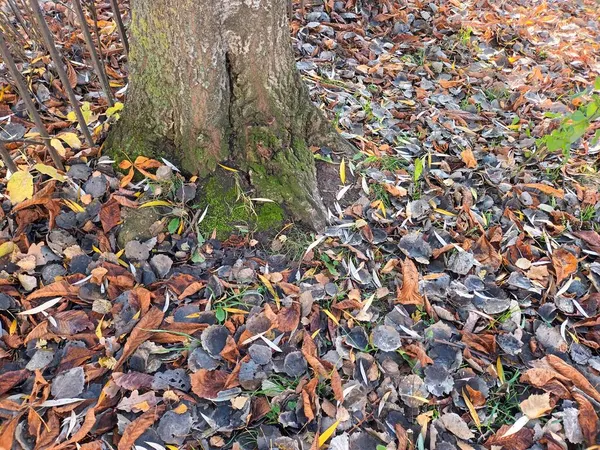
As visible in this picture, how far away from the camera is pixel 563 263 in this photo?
200 centimetres

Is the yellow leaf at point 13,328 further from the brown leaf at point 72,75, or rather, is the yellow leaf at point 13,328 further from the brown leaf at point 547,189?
the brown leaf at point 547,189

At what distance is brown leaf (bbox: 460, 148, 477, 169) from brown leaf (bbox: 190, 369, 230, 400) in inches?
62.6

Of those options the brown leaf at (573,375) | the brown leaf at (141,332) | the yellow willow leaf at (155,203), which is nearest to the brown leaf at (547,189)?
the brown leaf at (573,375)

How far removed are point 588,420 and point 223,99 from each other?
1.73m

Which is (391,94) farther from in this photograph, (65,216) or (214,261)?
(65,216)

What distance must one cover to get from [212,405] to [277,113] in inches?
47.0

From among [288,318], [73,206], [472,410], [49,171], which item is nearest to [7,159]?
[49,171]

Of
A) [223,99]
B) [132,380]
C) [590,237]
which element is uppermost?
[223,99]

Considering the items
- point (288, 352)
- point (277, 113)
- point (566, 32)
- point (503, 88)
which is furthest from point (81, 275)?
point (566, 32)

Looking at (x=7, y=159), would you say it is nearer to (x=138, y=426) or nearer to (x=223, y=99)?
(x=223, y=99)

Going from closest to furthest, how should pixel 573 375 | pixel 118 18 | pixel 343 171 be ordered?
pixel 573 375, pixel 118 18, pixel 343 171

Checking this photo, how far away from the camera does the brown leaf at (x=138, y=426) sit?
140cm

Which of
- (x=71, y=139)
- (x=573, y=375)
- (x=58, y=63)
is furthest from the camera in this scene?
(x=71, y=139)

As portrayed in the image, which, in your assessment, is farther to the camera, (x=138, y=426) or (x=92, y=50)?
(x=92, y=50)
